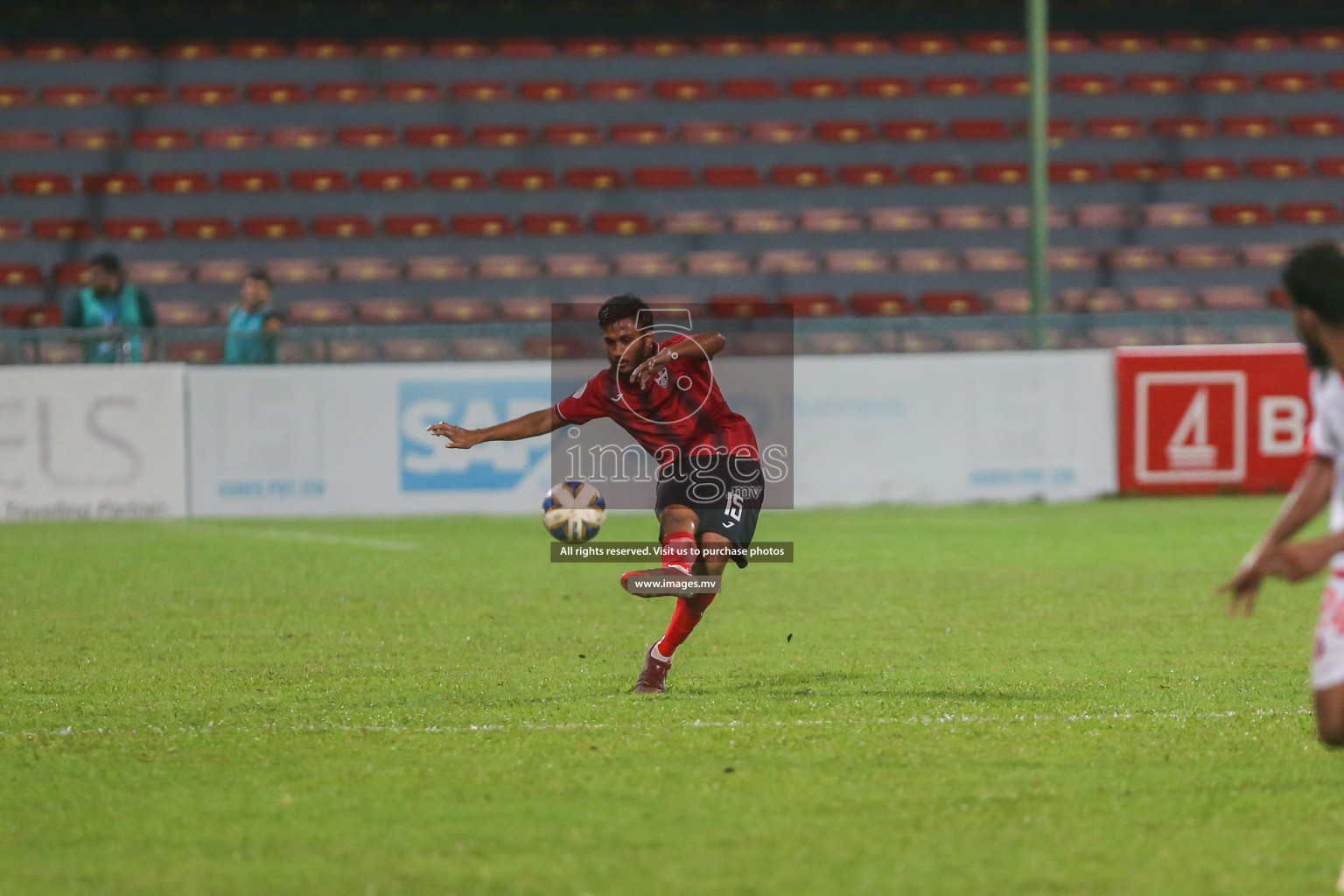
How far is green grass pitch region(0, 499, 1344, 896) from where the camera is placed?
14.3 feet

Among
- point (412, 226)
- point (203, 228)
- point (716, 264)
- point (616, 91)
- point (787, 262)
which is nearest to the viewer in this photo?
point (716, 264)

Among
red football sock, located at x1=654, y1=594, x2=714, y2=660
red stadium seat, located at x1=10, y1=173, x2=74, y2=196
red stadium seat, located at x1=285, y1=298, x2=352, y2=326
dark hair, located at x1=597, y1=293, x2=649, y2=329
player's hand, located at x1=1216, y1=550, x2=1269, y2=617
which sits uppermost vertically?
red stadium seat, located at x1=10, y1=173, x2=74, y2=196

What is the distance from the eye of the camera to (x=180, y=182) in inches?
989

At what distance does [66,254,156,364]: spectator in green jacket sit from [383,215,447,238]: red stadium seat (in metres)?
8.63

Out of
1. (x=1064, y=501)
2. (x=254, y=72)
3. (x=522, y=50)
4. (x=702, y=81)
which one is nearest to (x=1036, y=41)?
(x=1064, y=501)

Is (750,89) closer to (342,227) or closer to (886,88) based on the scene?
(886,88)

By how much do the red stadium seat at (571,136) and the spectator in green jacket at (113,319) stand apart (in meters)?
11.1

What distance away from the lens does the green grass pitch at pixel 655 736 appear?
435 cm

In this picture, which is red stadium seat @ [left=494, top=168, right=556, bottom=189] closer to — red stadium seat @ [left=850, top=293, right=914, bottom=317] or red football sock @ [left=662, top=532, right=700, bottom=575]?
red stadium seat @ [left=850, top=293, right=914, bottom=317]

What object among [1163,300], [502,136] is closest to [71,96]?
[502,136]

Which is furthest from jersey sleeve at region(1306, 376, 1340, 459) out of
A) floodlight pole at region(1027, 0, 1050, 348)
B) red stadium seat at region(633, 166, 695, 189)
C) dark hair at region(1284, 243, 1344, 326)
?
red stadium seat at region(633, 166, 695, 189)

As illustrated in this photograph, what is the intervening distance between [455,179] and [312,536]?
12.2m

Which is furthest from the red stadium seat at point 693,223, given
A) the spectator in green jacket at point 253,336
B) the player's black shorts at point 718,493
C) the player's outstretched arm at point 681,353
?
the player's black shorts at point 718,493

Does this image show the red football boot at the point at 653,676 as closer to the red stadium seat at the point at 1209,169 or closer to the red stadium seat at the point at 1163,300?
the red stadium seat at the point at 1163,300
